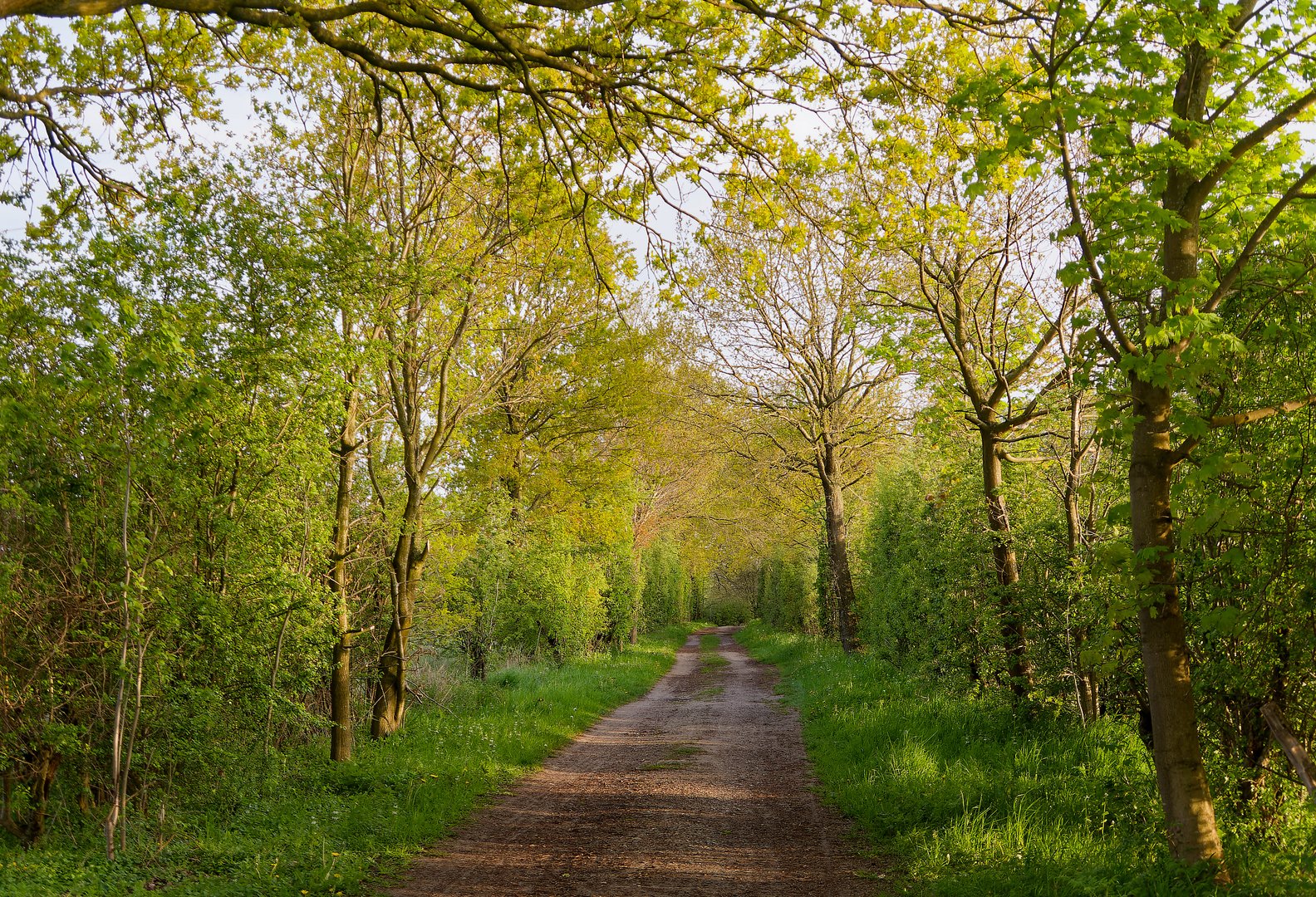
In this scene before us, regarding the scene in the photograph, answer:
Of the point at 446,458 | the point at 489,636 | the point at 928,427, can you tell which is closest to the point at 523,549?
the point at 489,636

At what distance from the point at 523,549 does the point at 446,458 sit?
155 inches

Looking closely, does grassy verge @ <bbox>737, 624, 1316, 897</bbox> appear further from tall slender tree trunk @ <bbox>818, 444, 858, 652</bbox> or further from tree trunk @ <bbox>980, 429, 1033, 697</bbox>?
tall slender tree trunk @ <bbox>818, 444, 858, 652</bbox>

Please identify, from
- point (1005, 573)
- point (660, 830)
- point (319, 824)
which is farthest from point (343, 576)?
point (1005, 573)

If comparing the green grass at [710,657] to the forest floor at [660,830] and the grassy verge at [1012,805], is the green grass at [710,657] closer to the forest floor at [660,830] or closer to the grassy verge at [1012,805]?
the forest floor at [660,830]

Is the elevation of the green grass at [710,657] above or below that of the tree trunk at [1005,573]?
below

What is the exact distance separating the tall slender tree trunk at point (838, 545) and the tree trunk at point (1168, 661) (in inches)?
578

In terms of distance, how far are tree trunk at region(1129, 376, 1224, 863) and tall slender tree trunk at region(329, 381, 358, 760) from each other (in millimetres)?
7966

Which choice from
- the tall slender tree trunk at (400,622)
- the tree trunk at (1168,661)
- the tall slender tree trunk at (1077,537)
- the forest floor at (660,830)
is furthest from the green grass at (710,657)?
the tree trunk at (1168,661)

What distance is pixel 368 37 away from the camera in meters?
7.96

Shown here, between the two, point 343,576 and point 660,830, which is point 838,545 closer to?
point 343,576

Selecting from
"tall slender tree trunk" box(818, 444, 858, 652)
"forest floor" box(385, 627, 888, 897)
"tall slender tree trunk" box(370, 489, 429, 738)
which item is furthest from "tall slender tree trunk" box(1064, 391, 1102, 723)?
"tall slender tree trunk" box(818, 444, 858, 652)

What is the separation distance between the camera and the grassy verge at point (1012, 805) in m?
4.85

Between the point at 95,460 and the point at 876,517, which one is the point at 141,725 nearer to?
the point at 95,460

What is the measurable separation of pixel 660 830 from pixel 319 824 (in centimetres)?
293
